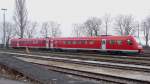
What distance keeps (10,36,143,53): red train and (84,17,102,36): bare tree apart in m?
47.9

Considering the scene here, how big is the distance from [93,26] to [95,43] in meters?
64.8

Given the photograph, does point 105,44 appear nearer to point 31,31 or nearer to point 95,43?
point 95,43

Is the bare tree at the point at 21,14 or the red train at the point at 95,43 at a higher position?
the bare tree at the point at 21,14

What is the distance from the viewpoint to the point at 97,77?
15.7m

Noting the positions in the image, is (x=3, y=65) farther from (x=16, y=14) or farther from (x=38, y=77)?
(x=16, y=14)

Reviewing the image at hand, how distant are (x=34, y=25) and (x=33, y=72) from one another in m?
114

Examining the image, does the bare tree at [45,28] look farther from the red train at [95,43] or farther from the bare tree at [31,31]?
the red train at [95,43]

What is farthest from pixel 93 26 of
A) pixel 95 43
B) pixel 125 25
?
pixel 95 43

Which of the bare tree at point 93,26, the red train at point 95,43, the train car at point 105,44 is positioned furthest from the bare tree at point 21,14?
the bare tree at point 93,26

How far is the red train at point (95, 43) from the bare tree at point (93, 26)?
157 feet

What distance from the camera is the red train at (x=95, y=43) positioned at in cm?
3494

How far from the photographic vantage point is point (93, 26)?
10394 cm

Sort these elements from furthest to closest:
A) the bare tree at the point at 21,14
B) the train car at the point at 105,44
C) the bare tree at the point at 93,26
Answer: the bare tree at the point at 93,26, the bare tree at the point at 21,14, the train car at the point at 105,44

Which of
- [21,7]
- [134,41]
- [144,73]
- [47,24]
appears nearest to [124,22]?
[47,24]
